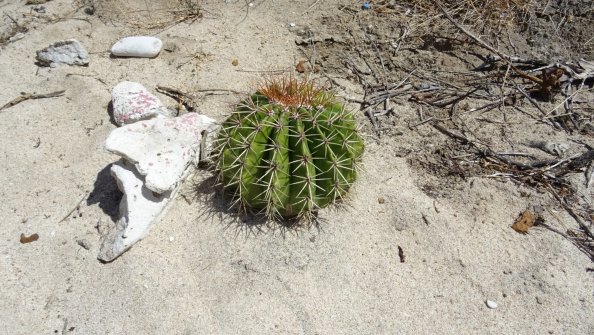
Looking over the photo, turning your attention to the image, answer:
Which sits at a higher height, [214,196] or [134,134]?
[134,134]

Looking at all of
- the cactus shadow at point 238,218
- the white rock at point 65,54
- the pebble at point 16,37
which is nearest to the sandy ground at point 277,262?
the cactus shadow at point 238,218

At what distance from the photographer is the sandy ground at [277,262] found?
221 cm

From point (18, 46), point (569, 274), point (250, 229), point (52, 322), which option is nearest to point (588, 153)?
point (569, 274)

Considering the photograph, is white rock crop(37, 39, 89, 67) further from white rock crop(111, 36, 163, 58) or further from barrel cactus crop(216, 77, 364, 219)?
barrel cactus crop(216, 77, 364, 219)

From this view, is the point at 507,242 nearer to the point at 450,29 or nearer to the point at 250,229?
the point at 250,229

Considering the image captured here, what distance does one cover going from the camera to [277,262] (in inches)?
94.3

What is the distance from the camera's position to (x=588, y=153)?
→ 2.88 metres

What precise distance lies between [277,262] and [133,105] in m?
1.41

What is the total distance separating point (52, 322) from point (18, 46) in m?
2.59

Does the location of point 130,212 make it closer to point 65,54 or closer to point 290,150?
point 290,150

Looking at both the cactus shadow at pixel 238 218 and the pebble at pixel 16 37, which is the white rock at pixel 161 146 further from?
the pebble at pixel 16 37

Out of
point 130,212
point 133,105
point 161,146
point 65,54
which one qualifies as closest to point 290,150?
point 161,146

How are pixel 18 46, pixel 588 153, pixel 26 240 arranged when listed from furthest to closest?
pixel 18 46 < pixel 588 153 < pixel 26 240

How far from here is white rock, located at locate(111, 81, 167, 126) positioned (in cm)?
291
